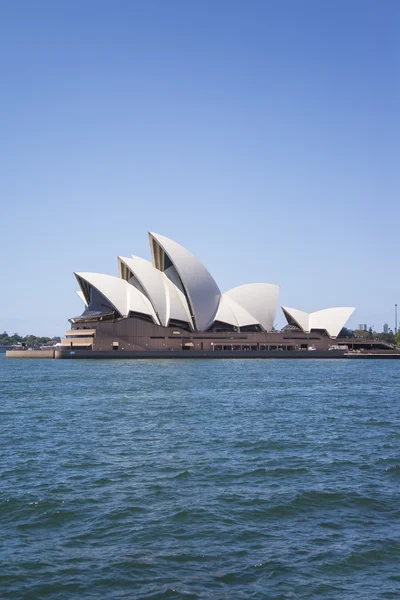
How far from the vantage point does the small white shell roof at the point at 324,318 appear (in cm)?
8744

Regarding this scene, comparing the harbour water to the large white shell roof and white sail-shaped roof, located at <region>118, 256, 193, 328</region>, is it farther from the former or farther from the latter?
the large white shell roof

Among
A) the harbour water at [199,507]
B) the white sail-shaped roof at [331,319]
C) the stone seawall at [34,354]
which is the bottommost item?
the harbour water at [199,507]

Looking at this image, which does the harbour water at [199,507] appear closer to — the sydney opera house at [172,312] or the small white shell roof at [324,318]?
the sydney opera house at [172,312]

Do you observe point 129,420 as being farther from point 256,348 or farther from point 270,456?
point 256,348

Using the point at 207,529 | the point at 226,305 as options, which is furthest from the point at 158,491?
the point at 226,305

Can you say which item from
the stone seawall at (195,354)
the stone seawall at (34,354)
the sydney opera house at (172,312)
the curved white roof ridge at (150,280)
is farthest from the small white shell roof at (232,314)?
the stone seawall at (34,354)

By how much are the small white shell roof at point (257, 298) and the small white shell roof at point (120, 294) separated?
44.8 ft

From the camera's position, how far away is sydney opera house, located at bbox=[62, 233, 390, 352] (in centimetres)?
7312

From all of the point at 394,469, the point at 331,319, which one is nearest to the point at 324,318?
the point at 331,319

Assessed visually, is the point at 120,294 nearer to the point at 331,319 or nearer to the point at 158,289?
the point at 158,289

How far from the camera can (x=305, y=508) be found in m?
10.2

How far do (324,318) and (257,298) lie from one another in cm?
1199

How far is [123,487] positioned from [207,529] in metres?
2.84

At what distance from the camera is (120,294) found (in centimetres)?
7375
